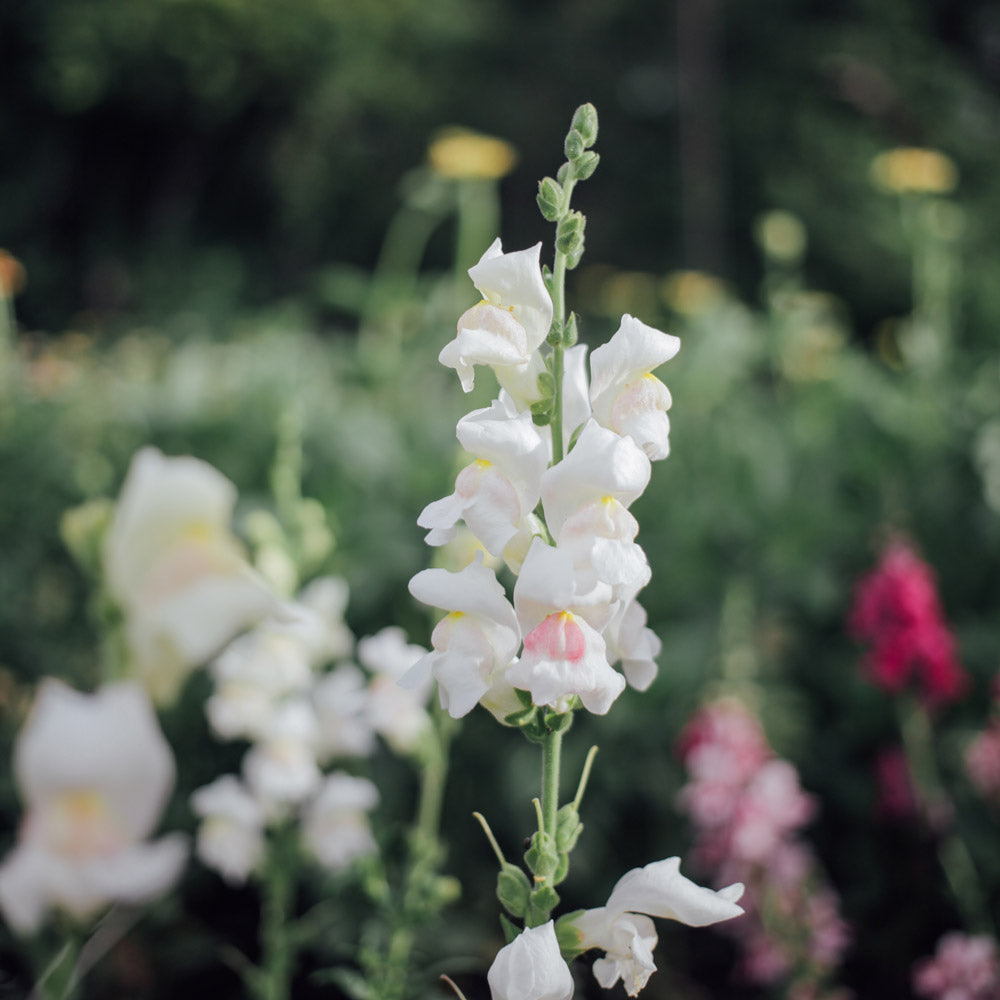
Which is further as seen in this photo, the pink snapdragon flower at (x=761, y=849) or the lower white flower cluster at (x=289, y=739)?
the pink snapdragon flower at (x=761, y=849)

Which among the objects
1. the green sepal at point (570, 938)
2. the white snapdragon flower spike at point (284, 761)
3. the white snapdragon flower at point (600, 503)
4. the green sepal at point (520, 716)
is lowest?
the white snapdragon flower spike at point (284, 761)

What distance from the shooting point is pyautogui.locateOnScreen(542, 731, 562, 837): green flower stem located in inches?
25.9

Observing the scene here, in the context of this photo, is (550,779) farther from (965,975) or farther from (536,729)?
(965,975)

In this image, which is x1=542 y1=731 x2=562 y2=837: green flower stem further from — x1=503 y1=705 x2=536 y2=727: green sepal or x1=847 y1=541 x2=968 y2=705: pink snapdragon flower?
x1=847 y1=541 x2=968 y2=705: pink snapdragon flower

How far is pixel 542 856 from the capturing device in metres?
0.65

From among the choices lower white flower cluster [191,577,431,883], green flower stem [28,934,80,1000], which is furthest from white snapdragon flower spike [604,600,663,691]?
lower white flower cluster [191,577,431,883]

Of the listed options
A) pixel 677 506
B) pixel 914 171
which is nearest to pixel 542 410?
pixel 677 506

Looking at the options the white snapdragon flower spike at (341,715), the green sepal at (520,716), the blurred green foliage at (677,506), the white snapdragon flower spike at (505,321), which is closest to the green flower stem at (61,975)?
the green sepal at (520,716)

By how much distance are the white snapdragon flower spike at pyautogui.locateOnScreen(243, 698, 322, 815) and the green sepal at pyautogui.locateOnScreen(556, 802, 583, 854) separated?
A: 625 millimetres

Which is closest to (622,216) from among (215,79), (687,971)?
(215,79)

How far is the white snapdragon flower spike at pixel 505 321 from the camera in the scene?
0.64 meters

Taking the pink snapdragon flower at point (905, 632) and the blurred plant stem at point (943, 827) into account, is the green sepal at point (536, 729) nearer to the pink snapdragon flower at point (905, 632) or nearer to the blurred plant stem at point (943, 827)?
the pink snapdragon flower at point (905, 632)

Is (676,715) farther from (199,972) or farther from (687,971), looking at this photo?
(199,972)

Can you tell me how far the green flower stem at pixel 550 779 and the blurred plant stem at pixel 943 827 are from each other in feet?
4.78
